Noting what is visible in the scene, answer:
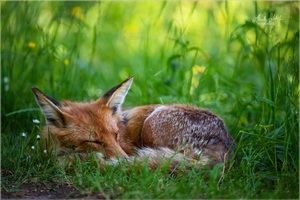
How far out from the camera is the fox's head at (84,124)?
4.76 meters

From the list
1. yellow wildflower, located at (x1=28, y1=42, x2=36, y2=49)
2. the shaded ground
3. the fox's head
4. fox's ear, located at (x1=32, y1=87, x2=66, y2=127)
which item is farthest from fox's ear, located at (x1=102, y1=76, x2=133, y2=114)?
yellow wildflower, located at (x1=28, y1=42, x2=36, y2=49)

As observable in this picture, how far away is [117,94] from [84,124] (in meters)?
0.54

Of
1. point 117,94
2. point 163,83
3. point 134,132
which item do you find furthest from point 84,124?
point 163,83

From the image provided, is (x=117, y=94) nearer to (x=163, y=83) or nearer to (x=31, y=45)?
(x=163, y=83)

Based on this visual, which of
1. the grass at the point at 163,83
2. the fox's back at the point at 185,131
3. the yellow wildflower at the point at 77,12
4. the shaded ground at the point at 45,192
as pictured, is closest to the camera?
the shaded ground at the point at 45,192

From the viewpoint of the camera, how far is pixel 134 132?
541 cm

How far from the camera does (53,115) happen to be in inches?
197

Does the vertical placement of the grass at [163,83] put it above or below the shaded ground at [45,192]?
above

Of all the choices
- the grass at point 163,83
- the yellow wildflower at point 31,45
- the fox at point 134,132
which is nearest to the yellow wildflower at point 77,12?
the grass at point 163,83

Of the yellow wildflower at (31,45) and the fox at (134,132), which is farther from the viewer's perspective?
the yellow wildflower at (31,45)

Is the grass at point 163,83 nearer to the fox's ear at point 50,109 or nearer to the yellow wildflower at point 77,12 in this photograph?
the yellow wildflower at point 77,12

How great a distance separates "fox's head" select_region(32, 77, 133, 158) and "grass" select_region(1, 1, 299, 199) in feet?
0.84

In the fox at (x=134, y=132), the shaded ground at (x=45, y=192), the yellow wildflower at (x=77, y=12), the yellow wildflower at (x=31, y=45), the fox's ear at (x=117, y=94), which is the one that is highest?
the yellow wildflower at (x=77, y=12)

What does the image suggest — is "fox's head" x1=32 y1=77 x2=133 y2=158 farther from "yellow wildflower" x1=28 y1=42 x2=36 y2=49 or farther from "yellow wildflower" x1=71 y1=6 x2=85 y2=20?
"yellow wildflower" x1=71 y1=6 x2=85 y2=20
